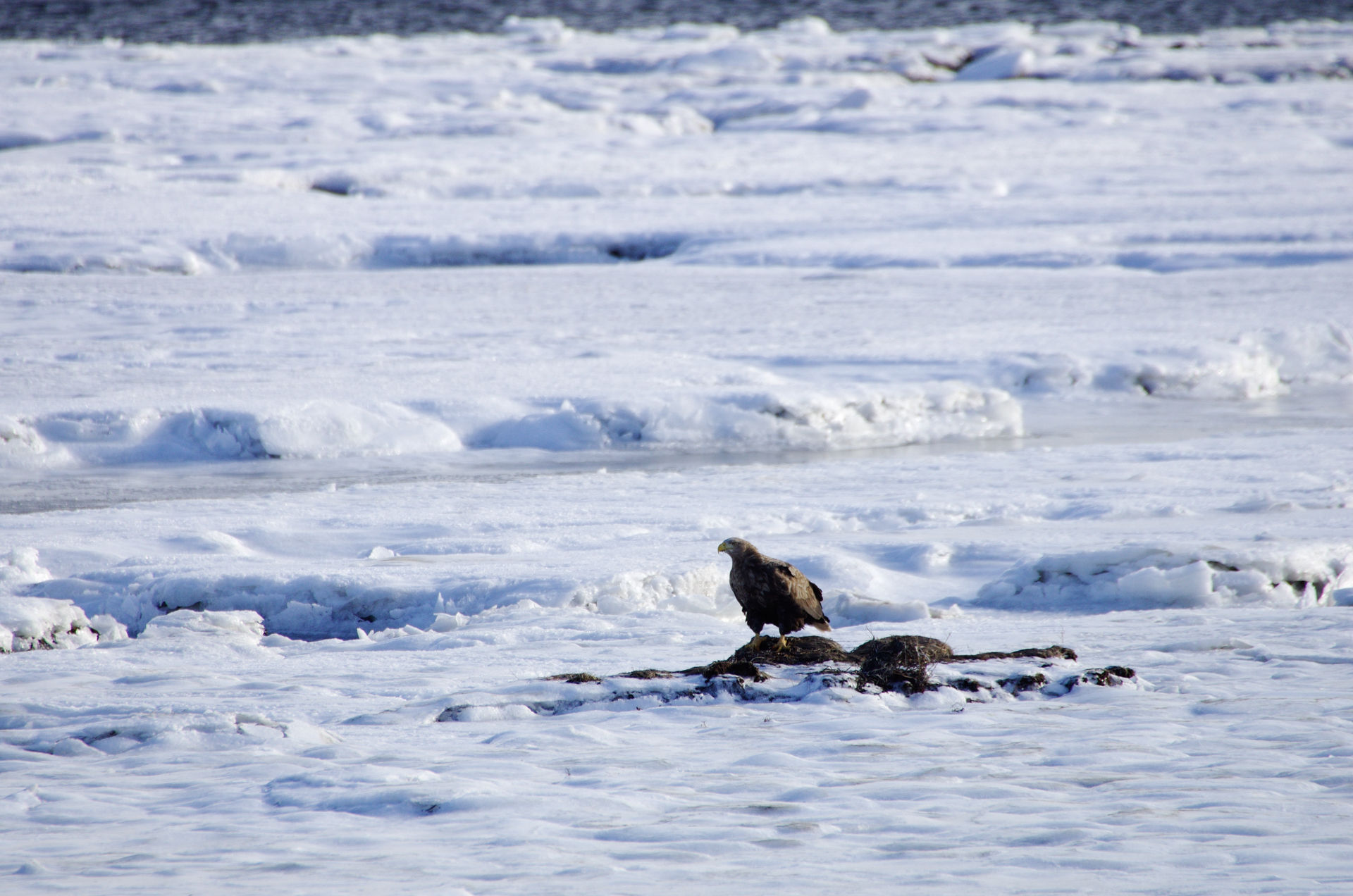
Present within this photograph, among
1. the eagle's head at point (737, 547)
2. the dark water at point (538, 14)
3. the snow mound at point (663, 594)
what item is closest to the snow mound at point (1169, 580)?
the snow mound at point (663, 594)

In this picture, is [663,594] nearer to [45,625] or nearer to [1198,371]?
[45,625]

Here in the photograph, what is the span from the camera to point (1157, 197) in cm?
1441

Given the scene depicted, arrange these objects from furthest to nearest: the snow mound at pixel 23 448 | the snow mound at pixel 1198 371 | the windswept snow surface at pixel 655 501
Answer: the snow mound at pixel 1198 371
the snow mound at pixel 23 448
the windswept snow surface at pixel 655 501

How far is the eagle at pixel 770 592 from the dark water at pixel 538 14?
33.2 metres

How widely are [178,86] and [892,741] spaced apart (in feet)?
68.6

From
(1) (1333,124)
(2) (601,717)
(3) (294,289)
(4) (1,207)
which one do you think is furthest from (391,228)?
(1) (1333,124)

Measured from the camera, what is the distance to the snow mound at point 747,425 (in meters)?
7.85

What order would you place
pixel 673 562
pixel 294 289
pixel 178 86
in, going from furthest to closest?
pixel 178 86 < pixel 294 289 < pixel 673 562

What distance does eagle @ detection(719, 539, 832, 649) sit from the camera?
4121 mm

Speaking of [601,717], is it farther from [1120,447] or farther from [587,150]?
[587,150]

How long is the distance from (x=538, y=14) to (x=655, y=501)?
3945cm

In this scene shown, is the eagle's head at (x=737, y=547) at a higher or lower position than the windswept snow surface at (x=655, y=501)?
higher

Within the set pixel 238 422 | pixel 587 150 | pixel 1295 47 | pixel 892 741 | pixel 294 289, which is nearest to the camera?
pixel 892 741

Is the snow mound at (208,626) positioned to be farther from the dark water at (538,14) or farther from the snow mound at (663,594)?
the dark water at (538,14)
